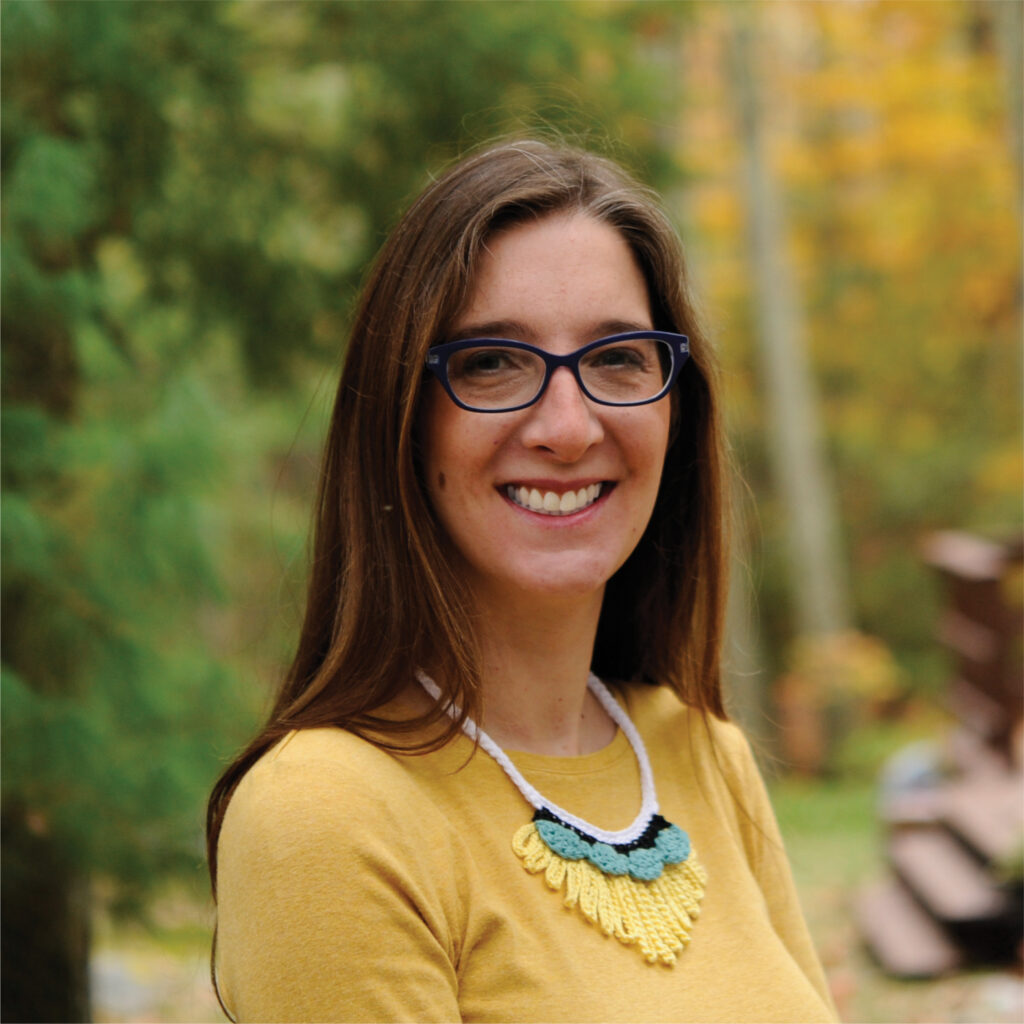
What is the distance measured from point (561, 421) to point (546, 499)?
10 centimetres

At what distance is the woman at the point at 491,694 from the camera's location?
1228 mm

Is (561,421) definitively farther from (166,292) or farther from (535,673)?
(166,292)

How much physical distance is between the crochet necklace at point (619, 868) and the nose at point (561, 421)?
321 mm

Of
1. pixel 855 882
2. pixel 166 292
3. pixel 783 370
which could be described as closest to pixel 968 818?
pixel 855 882

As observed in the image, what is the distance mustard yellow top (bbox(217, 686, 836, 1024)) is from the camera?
119cm

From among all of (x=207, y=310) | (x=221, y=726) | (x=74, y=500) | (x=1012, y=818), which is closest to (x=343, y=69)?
(x=207, y=310)

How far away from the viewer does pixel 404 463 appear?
1.45 m

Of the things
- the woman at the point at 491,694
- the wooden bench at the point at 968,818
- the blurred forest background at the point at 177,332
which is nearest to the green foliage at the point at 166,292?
the blurred forest background at the point at 177,332

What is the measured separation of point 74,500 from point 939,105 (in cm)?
862

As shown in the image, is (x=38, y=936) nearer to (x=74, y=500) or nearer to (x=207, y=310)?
(x=74, y=500)

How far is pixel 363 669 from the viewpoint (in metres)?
1.44

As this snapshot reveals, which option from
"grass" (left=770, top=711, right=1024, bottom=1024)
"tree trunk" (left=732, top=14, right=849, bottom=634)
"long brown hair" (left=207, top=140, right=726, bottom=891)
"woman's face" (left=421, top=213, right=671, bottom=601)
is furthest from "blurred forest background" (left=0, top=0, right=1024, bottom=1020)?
"tree trunk" (left=732, top=14, right=849, bottom=634)

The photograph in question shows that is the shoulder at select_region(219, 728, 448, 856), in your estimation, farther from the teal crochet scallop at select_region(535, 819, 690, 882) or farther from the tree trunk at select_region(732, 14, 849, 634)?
the tree trunk at select_region(732, 14, 849, 634)

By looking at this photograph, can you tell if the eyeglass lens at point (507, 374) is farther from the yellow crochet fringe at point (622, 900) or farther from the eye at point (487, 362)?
the yellow crochet fringe at point (622, 900)
